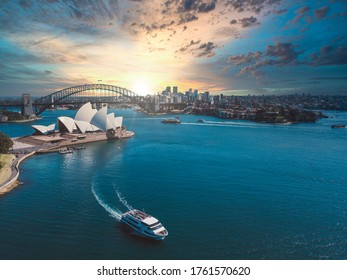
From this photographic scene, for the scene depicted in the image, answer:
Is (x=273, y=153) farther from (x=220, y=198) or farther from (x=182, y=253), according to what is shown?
(x=182, y=253)

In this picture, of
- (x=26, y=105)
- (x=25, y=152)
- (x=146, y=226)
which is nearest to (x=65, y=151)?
(x=25, y=152)

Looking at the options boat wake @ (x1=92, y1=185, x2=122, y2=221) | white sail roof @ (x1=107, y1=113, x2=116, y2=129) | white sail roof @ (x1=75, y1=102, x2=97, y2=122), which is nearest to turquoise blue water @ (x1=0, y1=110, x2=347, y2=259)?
boat wake @ (x1=92, y1=185, x2=122, y2=221)

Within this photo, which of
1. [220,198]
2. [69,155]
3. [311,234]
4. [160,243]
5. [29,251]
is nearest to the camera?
[29,251]

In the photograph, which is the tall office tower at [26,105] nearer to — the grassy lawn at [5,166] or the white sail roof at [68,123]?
the white sail roof at [68,123]

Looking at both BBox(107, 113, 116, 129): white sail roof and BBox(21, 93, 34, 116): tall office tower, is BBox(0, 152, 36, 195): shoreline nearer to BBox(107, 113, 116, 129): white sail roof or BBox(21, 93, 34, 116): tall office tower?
BBox(107, 113, 116, 129): white sail roof

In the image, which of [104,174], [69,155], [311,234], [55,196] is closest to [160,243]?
[311,234]

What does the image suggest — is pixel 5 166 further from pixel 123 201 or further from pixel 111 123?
pixel 111 123

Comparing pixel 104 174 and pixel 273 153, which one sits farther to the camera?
pixel 273 153

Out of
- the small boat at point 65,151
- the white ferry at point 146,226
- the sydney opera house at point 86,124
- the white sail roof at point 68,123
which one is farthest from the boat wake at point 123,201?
the white sail roof at point 68,123
